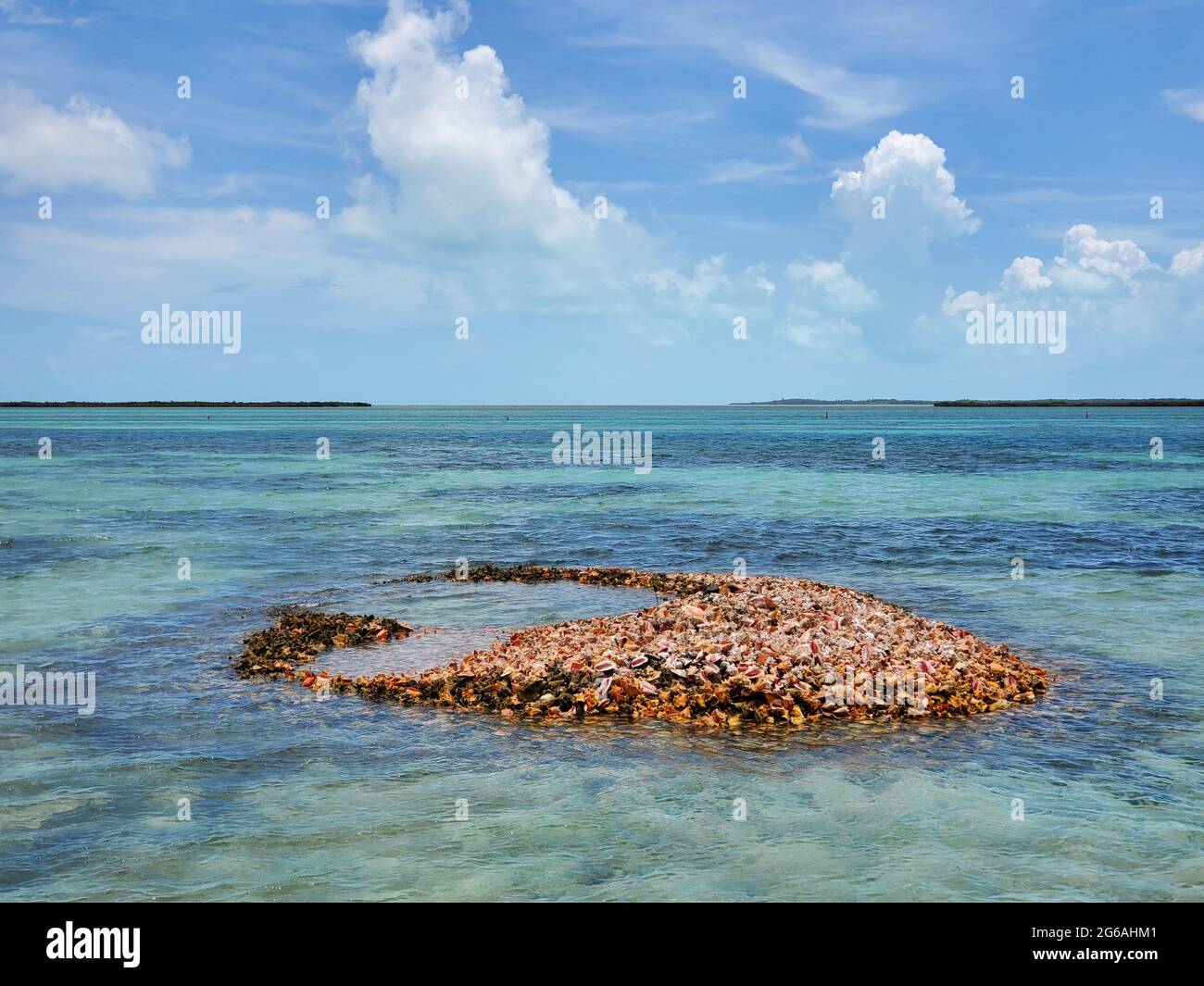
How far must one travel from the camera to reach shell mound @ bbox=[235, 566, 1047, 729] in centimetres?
1265

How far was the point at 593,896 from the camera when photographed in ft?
26.1

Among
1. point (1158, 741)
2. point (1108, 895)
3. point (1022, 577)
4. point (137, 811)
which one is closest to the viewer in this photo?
point (1108, 895)

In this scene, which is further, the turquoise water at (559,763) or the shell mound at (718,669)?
the shell mound at (718,669)

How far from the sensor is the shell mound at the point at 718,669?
41.5 ft

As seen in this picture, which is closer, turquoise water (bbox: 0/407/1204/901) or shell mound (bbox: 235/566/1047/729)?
turquoise water (bbox: 0/407/1204/901)

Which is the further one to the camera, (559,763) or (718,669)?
(718,669)

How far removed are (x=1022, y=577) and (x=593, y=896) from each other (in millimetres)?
19685

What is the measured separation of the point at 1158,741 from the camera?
38.9 ft

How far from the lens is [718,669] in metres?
13.2

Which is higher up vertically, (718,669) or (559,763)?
(718,669)
